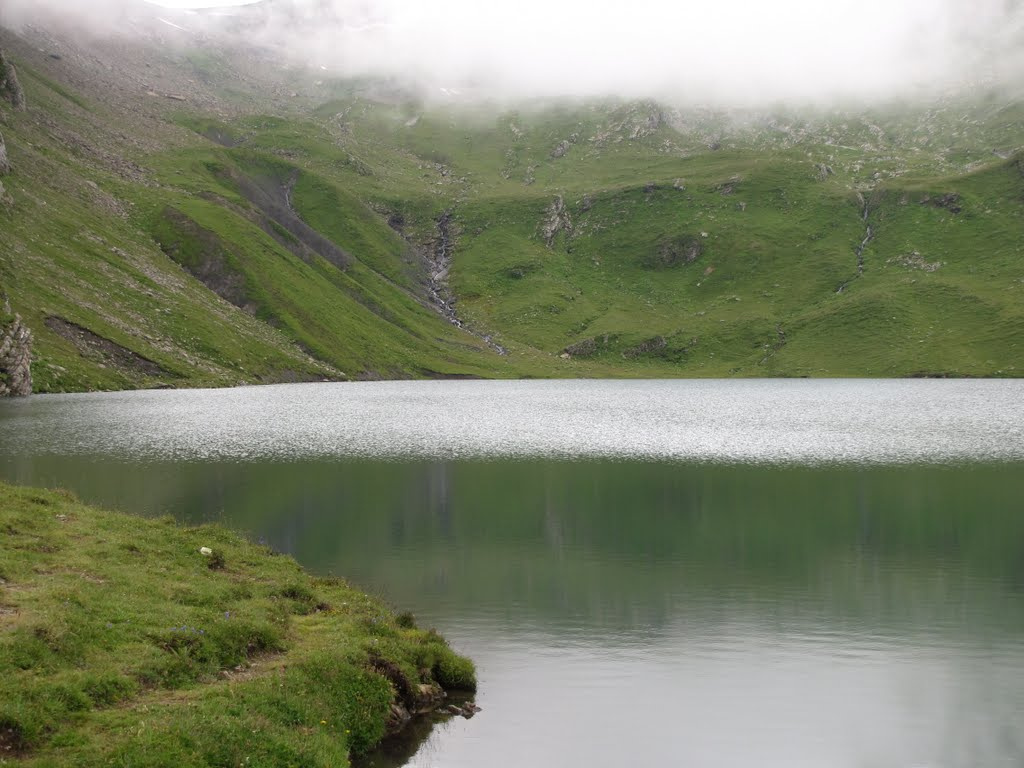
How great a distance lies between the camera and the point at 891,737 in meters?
23.6

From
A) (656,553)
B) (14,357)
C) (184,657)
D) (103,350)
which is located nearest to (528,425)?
(656,553)

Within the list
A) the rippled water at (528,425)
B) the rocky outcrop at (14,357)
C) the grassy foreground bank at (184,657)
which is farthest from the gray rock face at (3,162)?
the grassy foreground bank at (184,657)

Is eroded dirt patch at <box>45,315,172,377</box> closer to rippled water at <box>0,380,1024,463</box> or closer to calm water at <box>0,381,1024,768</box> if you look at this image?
rippled water at <box>0,380,1024,463</box>

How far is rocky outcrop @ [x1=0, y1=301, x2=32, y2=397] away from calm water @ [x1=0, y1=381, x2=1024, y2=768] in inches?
682

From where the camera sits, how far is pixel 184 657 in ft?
70.6

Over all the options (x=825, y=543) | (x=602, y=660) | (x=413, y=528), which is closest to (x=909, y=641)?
(x=602, y=660)

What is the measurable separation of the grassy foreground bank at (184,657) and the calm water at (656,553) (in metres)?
2.44

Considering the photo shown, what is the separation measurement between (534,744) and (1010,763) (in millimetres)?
12814

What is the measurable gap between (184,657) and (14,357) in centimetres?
11336

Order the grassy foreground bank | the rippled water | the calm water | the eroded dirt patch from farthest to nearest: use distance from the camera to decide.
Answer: the eroded dirt patch
the rippled water
the calm water
the grassy foreground bank

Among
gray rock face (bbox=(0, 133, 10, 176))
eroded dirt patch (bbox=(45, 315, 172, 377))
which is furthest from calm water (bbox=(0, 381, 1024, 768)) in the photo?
gray rock face (bbox=(0, 133, 10, 176))

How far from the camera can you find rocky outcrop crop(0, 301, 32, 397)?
11331cm

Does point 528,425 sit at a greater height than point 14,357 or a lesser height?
lesser

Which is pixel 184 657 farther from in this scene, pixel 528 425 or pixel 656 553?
pixel 528 425
